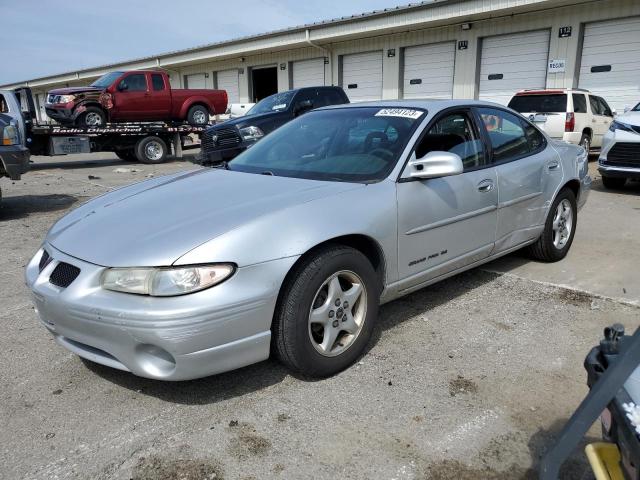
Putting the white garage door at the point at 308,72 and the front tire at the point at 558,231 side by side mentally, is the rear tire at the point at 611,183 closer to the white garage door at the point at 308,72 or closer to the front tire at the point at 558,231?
the front tire at the point at 558,231

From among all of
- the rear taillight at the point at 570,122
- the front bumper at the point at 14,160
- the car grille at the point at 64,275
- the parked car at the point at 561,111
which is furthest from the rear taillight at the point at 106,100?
the car grille at the point at 64,275

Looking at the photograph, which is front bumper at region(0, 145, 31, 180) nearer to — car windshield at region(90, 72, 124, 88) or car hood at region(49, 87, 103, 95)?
car hood at region(49, 87, 103, 95)

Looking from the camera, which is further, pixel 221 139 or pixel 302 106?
pixel 302 106

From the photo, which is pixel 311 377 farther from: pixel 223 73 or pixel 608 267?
pixel 223 73

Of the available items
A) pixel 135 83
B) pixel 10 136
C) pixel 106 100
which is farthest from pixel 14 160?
pixel 135 83

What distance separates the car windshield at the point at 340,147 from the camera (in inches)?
129

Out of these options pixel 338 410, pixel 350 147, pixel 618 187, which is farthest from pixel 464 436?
pixel 618 187

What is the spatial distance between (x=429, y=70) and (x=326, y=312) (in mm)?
16337

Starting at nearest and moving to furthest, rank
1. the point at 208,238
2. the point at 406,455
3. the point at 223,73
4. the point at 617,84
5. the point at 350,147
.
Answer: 1. the point at 406,455
2. the point at 208,238
3. the point at 350,147
4. the point at 617,84
5. the point at 223,73

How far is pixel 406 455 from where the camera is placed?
7.45ft

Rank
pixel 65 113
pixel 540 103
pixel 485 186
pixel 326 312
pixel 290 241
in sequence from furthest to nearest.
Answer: pixel 65 113 < pixel 540 103 < pixel 485 186 < pixel 326 312 < pixel 290 241

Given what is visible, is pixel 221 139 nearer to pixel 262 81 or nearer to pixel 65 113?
pixel 65 113

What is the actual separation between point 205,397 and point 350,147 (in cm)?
184

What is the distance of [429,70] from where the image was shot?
17500mm
